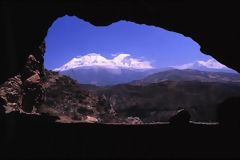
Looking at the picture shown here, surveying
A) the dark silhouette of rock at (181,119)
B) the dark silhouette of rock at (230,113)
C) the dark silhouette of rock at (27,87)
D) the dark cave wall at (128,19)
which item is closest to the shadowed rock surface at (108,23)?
the dark cave wall at (128,19)

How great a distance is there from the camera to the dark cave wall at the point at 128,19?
12.2m

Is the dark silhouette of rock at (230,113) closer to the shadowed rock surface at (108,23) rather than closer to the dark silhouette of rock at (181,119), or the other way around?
the shadowed rock surface at (108,23)

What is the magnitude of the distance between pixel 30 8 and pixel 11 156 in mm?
7262

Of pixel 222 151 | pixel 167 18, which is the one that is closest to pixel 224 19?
pixel 167 18

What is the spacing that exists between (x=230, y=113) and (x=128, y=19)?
5.98m

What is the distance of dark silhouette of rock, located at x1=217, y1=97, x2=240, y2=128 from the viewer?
→ 12.1m

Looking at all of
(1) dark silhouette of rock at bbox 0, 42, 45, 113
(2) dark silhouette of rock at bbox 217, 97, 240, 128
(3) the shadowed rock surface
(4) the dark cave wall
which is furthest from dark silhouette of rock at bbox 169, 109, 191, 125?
(1) dark silhouette of rock at bbox 0, 42, 45, 113

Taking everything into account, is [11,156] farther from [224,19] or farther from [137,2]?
[224,19]

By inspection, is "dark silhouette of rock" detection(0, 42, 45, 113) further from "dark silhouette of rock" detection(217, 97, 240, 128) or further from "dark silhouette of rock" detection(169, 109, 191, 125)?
"dark silhouette of rock" detection(217, 97, 240, 128)

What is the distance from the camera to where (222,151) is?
825 cm

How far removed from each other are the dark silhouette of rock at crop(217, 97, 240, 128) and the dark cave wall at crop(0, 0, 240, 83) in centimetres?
215

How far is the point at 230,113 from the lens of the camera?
42.8 ft

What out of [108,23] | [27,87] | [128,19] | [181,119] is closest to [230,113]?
[181,119]

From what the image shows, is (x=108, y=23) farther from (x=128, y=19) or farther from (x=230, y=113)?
(x=230, y=113)
